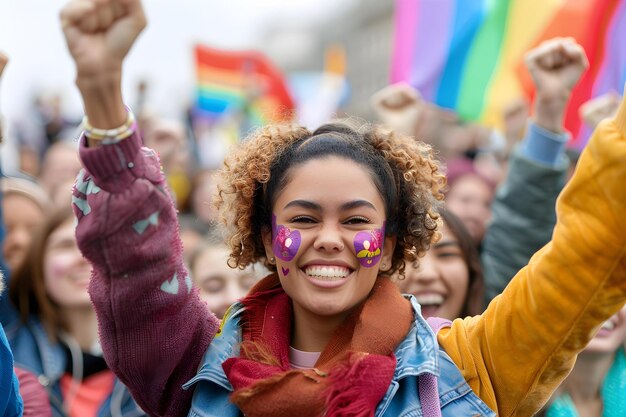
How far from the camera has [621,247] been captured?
208 cm

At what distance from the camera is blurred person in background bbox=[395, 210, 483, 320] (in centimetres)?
377

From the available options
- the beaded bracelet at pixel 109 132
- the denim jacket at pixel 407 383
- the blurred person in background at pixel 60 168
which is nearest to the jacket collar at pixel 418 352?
the denim jacket at pixel 407 383

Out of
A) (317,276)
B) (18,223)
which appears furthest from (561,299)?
(18,223)

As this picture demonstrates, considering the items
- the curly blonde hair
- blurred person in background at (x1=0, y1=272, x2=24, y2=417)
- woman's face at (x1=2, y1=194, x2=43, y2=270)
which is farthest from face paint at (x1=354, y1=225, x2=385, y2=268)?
woman's face at (x1=2, y1=194, x2=43, y2=270)

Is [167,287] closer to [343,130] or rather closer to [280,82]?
[343,130]

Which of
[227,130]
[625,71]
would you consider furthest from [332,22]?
[625,71]

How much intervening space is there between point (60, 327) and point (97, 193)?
67.8 inches

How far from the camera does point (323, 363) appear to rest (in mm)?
2420

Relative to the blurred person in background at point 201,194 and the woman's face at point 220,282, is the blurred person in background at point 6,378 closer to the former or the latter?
the woman's face at point 220,282

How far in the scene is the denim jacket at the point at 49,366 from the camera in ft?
11.2

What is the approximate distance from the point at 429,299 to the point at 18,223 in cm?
208

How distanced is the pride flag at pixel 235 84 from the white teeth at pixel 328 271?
7.16 meters

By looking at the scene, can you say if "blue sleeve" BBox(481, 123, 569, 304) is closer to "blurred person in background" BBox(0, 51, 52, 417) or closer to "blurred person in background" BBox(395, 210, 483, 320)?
"blurred person in background" BBox(395, 210, 483, 320)

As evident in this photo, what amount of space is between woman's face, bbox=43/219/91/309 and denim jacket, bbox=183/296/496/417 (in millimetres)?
1428
